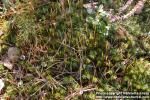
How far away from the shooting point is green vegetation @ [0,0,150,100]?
2.88 m

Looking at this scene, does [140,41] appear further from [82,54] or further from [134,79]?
[82,54]

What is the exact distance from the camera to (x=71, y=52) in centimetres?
299

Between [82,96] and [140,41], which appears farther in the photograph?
[140,41]

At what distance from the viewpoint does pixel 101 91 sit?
2.84m

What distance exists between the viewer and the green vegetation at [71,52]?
288 centimetres

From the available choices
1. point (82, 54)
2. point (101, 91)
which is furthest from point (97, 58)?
point (101, 91)

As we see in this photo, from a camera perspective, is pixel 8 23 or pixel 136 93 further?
pixel 8 23

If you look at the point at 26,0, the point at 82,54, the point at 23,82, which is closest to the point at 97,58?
the point at 82,54

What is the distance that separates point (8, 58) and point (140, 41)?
1360 millimetres

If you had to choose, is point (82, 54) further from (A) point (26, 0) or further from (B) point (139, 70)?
(A) point (26, 0)

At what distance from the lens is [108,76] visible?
2932 millimetres

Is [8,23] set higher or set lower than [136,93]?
higher

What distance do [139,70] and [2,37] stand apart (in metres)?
1.45

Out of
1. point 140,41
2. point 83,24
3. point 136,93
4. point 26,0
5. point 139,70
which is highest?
point 26,0
